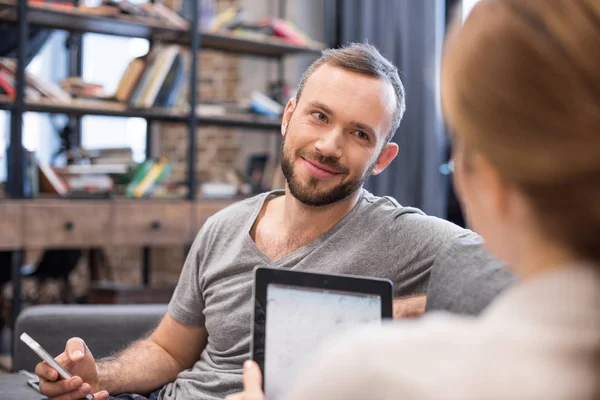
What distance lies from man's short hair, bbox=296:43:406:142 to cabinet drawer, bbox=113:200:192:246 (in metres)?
1.71

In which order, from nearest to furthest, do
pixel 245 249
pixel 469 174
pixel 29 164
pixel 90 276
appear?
1. pixel 469 174
2. pixel 245 249
3. pixel 29 164
4. pixel 90 276

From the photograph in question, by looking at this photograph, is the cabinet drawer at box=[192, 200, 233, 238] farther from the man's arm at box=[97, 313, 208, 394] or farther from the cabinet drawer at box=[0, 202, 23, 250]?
the man's arm at box=[97, 313, 208, 394]

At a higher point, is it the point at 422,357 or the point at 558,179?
the point at 558,179

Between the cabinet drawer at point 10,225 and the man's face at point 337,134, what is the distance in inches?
66.0

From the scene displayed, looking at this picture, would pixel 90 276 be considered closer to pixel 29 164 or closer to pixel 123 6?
pixel 29 164

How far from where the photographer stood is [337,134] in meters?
1.48

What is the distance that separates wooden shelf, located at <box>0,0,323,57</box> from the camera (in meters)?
3.05

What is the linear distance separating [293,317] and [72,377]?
0.57 m

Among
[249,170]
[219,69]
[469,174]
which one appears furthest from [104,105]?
[469,174]

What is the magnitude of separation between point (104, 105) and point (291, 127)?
1836 millimetres

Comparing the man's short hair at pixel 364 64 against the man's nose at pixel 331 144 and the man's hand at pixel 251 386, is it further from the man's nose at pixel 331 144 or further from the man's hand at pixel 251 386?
the man's hand at pixel 251 386

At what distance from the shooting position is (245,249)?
1528mm

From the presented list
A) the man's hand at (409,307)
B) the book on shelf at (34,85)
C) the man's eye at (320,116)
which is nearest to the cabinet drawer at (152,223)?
the book on shelf at (34,85)

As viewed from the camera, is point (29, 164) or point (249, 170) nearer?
point (29, 164)
